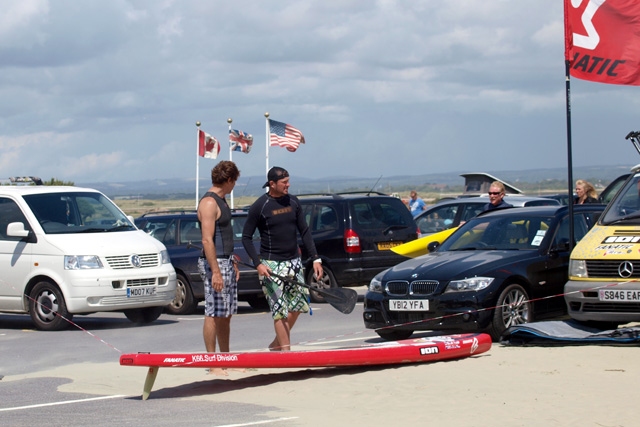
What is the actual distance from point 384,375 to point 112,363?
11.4 ft

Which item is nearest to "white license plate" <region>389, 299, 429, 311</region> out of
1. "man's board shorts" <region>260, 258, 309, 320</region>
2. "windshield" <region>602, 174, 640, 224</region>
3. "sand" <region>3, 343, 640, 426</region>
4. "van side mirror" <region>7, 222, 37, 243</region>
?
"sand" <region>3, 343, 640, 426</region>

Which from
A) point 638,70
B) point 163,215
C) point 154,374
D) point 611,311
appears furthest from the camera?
point 163,215

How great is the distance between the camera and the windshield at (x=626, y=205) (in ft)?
39.8

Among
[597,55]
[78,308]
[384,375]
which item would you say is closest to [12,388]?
[384,375]

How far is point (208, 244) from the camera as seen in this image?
9.93m

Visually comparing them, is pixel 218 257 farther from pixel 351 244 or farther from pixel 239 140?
pixel 239 140

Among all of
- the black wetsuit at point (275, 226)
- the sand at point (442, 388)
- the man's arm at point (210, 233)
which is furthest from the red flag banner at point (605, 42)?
the man's arm at point (210, 233)

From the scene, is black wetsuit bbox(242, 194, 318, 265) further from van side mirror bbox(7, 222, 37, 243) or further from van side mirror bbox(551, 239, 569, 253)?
van side mirror bbox(7, 222, 37, 243)

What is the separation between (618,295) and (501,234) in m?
2.61

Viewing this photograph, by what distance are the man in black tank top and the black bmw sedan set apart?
2805mm

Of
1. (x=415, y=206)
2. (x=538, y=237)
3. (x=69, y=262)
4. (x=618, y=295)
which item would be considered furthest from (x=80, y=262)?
(x=415, y=206)

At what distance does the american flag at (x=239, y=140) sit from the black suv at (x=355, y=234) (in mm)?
17052

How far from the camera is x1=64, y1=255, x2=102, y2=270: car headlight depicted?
15086 millimetres

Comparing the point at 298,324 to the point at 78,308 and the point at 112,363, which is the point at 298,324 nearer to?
the point at 78,308
